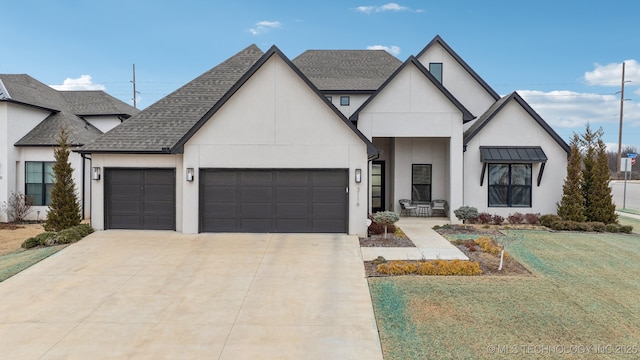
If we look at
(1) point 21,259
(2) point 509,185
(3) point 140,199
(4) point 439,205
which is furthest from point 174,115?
(2) point 509,185

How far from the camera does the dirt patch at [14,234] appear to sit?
1306 cm

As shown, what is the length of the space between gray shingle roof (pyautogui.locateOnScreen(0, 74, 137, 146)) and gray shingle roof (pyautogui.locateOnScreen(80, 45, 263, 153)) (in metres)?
7.20

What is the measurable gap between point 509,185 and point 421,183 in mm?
3834

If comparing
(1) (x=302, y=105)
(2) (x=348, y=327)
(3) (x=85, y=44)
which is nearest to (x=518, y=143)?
(1) (x=302, y=105)

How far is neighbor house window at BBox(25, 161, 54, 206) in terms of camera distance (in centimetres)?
1917

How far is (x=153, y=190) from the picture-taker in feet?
44.6

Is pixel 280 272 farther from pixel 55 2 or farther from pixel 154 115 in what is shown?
pixel 55 2

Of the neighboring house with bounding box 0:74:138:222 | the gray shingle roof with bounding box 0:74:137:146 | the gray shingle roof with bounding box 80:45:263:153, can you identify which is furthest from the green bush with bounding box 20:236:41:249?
the gray shingle roof with bounding box 0:74:137:146

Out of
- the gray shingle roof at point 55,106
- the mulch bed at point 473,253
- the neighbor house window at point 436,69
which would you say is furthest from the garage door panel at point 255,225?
the gray shingle roof at point 55,106

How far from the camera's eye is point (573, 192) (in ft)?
51.3

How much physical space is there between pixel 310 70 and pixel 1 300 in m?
17.9

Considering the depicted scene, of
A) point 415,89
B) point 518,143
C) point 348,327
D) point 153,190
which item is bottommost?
point 348,327

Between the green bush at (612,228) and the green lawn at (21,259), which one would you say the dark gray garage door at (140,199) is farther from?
the green bush at (612,228)

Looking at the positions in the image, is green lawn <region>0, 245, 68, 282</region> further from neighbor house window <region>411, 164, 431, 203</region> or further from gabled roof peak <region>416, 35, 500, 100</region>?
gabled roof peak <region>416, 35, 500, 100</region>
